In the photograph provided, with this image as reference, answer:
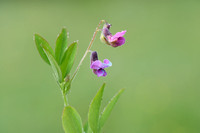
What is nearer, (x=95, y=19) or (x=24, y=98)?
(x=24, y=98)

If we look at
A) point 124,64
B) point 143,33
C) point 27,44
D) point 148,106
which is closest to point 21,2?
point 27,44

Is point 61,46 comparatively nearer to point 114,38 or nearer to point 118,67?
point 114,38

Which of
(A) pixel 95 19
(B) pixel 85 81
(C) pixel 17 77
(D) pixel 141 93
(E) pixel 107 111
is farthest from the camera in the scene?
(A) pixel 95 19

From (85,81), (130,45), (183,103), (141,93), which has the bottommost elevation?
(183,103)

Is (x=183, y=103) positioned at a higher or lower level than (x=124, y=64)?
lower

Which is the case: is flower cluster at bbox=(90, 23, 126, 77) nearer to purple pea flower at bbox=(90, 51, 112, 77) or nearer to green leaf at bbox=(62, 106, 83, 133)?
purple pea flower at bbox=(90, 51, 112, 77)

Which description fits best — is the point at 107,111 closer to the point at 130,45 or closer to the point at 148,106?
the point at 148,106

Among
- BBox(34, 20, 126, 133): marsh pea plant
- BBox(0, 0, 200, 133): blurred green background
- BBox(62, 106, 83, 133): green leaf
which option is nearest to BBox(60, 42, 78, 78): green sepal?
BBox(34, 20, 126, 133): marsh pea plant

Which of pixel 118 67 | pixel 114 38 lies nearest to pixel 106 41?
pixel 114 38
